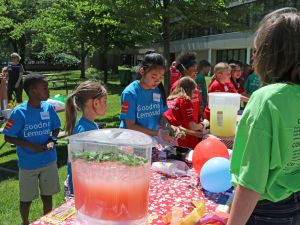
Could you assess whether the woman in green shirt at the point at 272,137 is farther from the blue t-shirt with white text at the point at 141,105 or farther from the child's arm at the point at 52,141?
the child's arm at the point at 52,141

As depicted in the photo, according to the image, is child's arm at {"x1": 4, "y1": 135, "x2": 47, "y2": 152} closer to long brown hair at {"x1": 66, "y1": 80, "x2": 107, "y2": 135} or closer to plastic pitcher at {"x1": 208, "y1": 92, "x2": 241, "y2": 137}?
long brown hair at {"x1": 66, "y1": 80, "x2": 107, "y2": 135}

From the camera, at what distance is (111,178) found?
1.51 m

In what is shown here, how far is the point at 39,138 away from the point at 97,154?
1.88 meters

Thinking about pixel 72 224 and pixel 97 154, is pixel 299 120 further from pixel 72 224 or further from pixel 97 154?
pixel 72 224

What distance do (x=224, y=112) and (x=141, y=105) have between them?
0.75m

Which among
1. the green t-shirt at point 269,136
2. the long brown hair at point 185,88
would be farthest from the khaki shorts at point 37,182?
the green t-shirt at point 269,136

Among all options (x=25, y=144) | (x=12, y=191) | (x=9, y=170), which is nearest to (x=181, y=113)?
(x=25, y=144)

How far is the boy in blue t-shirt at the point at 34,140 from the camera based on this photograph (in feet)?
10.6

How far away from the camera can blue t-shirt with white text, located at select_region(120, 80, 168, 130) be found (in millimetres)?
3055

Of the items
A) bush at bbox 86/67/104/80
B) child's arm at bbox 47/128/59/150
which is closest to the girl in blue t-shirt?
child's arm at bbox 47/128/59/150

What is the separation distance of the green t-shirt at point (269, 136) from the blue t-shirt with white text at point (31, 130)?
2.31 metres

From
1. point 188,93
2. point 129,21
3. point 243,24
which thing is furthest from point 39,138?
point 243,24

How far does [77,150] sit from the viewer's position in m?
1.60

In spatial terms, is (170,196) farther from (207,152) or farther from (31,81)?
(31,81)
